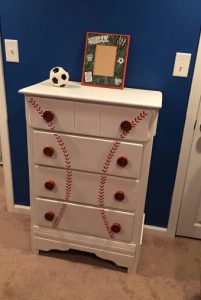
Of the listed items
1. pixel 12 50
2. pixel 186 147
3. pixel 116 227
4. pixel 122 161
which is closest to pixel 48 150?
pixel 122 161

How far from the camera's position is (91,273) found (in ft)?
5.30

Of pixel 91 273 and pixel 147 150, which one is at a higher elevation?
pixel 147 150

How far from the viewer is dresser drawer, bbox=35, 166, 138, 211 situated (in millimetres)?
1438

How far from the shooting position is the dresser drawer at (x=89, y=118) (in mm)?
1282

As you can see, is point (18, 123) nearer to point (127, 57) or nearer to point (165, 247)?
point (127, 57)

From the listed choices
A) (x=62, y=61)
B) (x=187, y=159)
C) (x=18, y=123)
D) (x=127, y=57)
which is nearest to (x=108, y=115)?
(x=127, y=57)

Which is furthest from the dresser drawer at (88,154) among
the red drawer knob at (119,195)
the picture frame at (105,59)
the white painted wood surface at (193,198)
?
the white painted wood surface at (193,198)

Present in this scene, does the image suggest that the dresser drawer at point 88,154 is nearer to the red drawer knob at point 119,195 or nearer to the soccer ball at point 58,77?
the red drawer knob at point 119,195

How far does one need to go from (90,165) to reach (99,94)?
364mm

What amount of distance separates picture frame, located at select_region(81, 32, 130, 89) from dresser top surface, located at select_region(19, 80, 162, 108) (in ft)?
0.20

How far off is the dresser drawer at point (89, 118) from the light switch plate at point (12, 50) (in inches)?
19.5

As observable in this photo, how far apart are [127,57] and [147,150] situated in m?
0.56

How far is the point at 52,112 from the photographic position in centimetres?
134

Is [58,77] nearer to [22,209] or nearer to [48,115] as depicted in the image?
[48,115]
